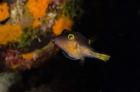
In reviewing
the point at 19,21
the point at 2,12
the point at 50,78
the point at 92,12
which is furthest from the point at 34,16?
the point at 50,78

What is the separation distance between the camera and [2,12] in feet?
10.4

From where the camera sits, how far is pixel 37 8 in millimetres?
3381

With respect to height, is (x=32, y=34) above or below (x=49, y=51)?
above

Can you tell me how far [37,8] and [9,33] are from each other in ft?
Answer: 1.50

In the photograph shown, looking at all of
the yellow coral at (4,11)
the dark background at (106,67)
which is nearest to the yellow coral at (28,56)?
the yellow coral at (4,11)

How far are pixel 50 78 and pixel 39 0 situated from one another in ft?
5.98

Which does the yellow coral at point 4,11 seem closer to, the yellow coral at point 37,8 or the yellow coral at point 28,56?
the yellow coral at point 37,8

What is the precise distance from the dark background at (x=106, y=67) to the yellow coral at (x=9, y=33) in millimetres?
1355

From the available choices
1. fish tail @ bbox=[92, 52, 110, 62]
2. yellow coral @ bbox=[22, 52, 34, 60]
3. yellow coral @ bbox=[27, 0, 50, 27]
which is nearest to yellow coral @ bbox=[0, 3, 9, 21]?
yellow coral @ bbox=[27, 0, 50, 27]

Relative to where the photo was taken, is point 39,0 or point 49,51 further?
point 49,51

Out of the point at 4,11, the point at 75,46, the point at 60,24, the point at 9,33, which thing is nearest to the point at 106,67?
the point at 60,24

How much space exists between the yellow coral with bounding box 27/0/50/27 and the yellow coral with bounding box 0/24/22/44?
0.23 meters

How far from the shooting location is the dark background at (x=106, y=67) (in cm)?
467

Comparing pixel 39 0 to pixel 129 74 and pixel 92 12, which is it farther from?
pixel 129 74
